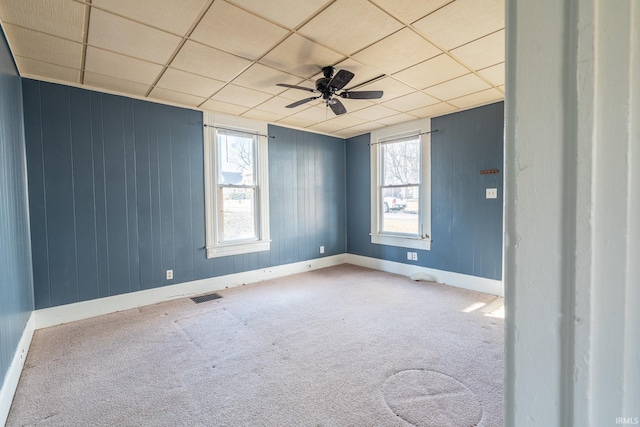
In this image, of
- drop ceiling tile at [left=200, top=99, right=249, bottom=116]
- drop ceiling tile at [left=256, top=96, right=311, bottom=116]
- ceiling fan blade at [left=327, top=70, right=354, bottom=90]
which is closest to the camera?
ceiling fan blade at [left=327, top=70, right=354, bottom=90]

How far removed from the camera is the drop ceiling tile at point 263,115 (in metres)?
4.17

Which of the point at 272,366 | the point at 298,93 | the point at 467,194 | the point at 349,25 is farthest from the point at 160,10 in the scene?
the point at 467,194

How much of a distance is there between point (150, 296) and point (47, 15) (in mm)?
2889

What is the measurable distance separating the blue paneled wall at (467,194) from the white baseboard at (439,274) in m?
0.07

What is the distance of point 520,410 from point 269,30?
8.41ft

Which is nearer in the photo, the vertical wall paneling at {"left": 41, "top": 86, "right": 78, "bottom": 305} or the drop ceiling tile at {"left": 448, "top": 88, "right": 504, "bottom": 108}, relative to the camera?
the vertical wall paneling at {"left": 41, "top": 86, "right": 78, "bottom": 305}

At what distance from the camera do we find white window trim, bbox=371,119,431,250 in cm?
452

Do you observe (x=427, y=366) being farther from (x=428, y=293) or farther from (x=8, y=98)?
(x=8, y=98)

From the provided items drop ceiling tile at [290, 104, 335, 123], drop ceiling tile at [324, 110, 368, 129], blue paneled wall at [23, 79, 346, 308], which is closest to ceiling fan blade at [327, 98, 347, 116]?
drop ceiling tile at [290, 104, 335, 123]

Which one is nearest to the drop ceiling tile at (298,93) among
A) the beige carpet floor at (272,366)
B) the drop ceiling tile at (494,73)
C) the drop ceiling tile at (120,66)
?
the drop ceiling tile at (120,66)

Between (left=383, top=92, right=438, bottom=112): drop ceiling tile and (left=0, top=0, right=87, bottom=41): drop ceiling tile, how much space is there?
10.2 feet

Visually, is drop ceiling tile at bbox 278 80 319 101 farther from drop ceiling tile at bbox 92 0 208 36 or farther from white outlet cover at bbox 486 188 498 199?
white outlet cover at bbox 486 188 498 199

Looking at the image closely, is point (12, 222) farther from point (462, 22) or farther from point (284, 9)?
Answer: point (462, 22)

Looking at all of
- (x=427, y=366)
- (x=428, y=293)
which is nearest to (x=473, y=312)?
(x=428, y=293)
